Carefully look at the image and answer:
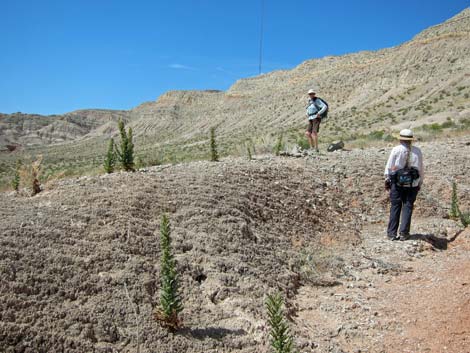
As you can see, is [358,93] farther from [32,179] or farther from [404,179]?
[32,179]

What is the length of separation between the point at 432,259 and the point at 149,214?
3.84 meters

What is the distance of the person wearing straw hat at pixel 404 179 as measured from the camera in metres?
6.42

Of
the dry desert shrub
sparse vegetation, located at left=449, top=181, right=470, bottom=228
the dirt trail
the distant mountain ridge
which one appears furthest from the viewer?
the distant mountain ridge

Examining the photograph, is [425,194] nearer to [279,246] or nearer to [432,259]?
[432,259]

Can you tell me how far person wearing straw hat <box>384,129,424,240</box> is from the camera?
6422mm

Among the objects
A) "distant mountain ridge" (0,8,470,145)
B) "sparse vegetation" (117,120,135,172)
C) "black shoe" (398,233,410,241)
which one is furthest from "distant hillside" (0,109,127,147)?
"black shoe" (398,233,410,241)

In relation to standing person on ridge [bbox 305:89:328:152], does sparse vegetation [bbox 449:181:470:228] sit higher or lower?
lower

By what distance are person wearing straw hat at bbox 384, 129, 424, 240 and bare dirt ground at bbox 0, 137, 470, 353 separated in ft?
1.08

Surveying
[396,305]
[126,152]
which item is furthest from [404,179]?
[126,152]

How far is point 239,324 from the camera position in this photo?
3.90 m

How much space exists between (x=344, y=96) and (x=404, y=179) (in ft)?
136

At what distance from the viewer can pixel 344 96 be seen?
46062 mm

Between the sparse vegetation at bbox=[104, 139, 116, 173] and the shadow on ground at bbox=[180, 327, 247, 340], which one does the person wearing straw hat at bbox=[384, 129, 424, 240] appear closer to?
the shadow on ground at bbox=[180, 327, 247, 340]

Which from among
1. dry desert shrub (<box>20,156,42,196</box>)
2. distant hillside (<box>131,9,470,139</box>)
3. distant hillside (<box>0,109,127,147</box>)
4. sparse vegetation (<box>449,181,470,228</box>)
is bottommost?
distant hillside (<box>0,109,127,147</box>)
